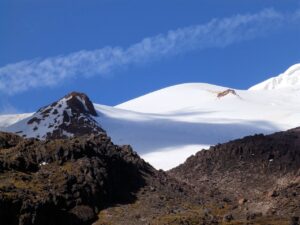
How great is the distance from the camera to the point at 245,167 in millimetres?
72688

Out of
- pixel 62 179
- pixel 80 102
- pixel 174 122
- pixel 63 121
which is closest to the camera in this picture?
pixel 62 179

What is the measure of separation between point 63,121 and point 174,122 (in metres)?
24.0

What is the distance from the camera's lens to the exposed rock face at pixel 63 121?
114m

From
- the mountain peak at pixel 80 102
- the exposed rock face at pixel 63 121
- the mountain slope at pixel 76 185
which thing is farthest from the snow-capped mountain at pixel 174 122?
the mountain slope at pixel 76 185

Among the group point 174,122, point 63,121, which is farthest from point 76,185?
point 174,122

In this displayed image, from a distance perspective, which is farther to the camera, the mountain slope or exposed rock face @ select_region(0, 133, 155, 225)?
the mountain slope

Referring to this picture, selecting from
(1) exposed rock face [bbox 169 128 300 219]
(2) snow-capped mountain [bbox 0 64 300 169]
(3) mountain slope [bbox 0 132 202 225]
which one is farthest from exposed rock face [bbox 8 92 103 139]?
(3) mountain slope [bbox 0 132 202 225]

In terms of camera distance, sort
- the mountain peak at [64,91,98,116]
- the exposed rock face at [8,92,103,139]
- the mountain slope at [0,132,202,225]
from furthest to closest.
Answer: the mountain peak at [64,91,98,116] < the exposed rock face at [8,92,103,139] < the mountain slope at [0,132,202,225]

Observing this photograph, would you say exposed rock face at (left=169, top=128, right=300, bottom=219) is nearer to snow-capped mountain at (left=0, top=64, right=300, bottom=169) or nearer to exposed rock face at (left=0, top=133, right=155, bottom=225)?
exposed rock face at (left=0, top=133, right=155, bottom=225)

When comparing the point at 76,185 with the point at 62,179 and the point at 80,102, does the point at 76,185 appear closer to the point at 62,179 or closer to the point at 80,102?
the point at 62,179

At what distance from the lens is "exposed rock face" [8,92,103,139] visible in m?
114

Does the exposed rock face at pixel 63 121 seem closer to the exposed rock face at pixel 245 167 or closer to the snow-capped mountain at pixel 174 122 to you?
the snow-capped mountain at pixel 174 122

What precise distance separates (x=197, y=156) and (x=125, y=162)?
26851 millimetres

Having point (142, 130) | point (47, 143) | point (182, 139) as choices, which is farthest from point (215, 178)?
point (142, 130)
